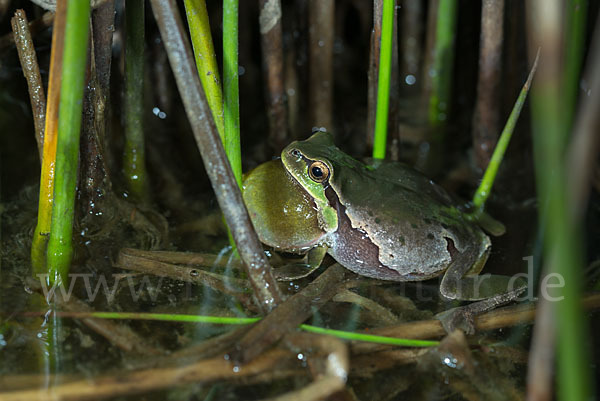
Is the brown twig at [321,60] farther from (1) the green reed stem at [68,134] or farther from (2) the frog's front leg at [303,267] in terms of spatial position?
(1) the green reed stem at [68,134]

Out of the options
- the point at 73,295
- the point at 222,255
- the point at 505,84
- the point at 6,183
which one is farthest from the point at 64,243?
the point at 505,84

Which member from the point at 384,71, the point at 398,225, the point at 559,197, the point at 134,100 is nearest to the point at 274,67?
the point at 134,100

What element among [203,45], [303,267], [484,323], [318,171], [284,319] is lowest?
[484,323]

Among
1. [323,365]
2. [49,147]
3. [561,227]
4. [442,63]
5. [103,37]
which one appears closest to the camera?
[561,227]

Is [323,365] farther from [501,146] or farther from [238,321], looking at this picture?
[501,146]

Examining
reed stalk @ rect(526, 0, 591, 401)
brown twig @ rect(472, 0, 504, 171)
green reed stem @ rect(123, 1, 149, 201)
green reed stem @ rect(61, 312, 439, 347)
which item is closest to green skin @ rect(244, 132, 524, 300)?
green reed stem @ rect(61, 312, 439, 347)

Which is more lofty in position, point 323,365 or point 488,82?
point 488,82

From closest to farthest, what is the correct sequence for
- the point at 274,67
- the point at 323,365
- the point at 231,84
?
the point at 323,365, the point at 231,84, the point at 274,67

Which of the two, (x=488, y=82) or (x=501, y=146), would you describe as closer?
(x=501, y=146)
